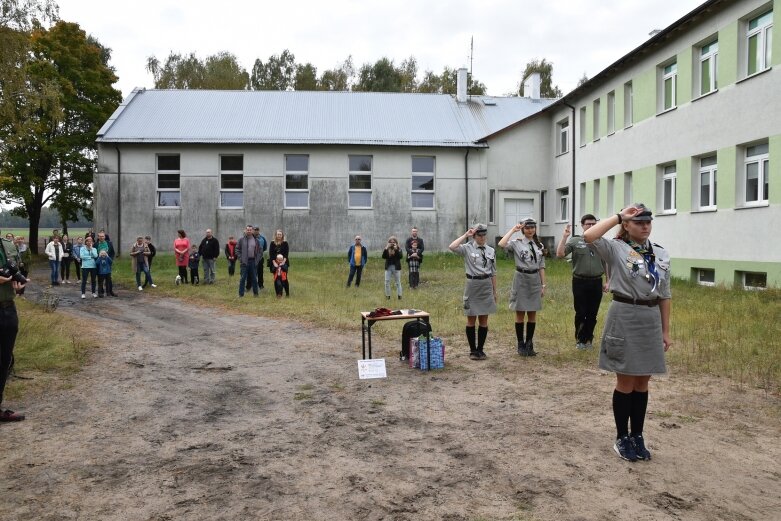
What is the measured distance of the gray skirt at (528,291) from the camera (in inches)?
361

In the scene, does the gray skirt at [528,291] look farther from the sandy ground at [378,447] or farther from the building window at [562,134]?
the building window at [562,134]

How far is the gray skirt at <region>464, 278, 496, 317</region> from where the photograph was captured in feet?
29.6

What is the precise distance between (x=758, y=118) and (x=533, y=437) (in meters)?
14.0

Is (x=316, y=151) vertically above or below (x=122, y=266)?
above

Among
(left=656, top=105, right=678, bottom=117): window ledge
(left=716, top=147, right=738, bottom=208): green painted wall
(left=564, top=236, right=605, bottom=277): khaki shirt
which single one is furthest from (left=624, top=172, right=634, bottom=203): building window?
(left=564, top=236, right=605, bottom=277): khaki shirt

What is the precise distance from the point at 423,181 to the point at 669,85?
12569mm

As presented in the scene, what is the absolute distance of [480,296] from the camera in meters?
9.05

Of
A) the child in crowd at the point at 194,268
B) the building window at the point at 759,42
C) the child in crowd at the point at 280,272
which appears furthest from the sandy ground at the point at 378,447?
the building window at the point at 759,42

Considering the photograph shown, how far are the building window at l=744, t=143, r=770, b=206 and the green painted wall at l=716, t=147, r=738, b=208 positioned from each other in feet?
0.99

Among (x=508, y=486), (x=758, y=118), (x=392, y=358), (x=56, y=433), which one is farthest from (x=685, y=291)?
(x=56, y=433)

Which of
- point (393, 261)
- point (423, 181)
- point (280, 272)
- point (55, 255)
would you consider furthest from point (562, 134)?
point (55, 255)

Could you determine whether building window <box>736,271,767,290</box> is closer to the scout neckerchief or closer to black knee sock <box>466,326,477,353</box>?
black knee sock <box>466,326,477,353</box>

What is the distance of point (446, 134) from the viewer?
102ft

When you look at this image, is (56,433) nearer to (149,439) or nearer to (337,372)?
(149,439)
